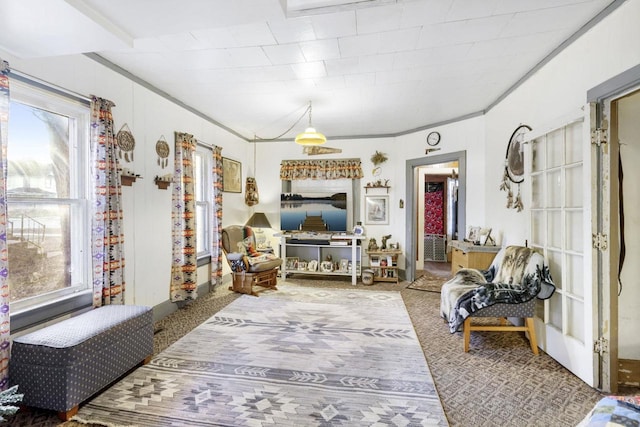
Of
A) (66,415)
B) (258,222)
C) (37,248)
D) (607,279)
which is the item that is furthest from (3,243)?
(607,279)

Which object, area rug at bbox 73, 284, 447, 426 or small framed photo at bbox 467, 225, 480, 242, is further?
small framed photo at bbox 467, 225, 480, 242

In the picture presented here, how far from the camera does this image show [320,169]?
5.70 metres

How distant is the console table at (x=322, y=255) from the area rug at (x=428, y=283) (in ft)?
3.24

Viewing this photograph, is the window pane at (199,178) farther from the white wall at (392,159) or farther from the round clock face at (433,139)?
the round clock face at (433,139)

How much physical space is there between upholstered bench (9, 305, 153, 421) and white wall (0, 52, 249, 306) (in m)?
1.04

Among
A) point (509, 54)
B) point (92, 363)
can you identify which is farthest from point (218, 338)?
point (509, 54)

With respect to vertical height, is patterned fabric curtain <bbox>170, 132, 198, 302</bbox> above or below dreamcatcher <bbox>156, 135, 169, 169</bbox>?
below

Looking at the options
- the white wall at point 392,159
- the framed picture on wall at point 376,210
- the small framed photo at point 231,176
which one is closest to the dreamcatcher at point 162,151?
the small framed photo at point 231,176

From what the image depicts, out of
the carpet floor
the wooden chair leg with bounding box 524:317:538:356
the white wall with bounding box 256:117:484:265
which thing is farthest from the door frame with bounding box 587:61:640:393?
the white wall with bounding box 256:117:484:265

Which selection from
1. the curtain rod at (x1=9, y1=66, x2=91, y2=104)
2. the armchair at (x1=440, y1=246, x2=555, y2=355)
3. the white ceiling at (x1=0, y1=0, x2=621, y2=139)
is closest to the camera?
the white ceiling at (x1=0, y1=0, x2=621, y2=139)

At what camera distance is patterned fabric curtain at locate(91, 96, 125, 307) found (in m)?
2.63

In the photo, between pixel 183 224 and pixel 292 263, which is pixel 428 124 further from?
pixel 183 224

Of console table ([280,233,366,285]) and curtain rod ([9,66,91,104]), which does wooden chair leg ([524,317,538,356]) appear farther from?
curtain rod ([9,66,91,104])

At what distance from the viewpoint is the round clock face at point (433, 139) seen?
488 centimetres
